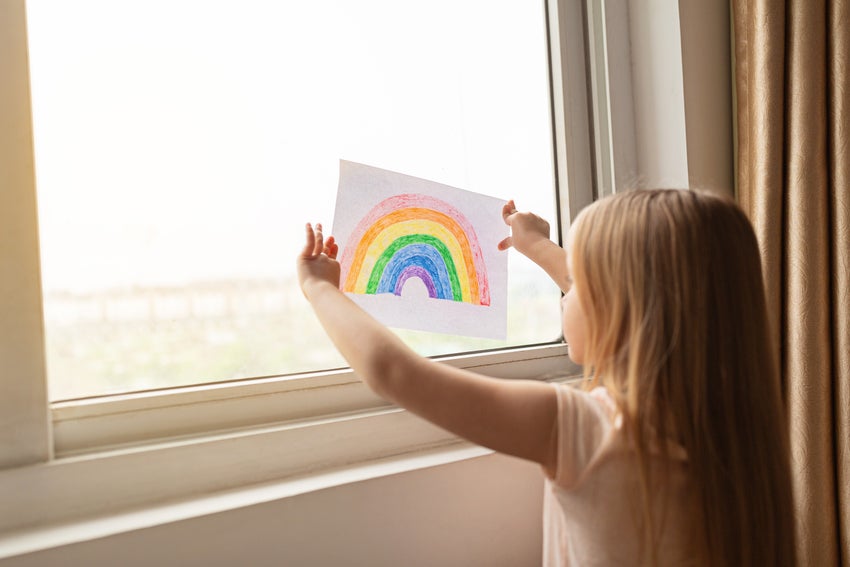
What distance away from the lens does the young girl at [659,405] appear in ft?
2.07

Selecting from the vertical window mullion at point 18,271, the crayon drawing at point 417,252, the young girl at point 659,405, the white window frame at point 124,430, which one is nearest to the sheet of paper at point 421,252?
the crayon drawing at point 417,252

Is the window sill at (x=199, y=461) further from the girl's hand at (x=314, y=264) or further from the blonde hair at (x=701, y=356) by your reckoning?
the blonde hair at (x=701, y=356)

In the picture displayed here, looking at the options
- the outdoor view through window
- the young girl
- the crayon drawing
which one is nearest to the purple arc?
the crayon drawing

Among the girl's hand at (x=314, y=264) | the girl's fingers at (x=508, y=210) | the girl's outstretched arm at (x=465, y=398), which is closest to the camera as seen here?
the girl's outstretched arm at (x=465, y=398)

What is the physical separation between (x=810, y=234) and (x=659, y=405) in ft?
1.68

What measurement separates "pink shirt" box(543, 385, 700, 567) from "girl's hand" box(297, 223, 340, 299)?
0.98 ft

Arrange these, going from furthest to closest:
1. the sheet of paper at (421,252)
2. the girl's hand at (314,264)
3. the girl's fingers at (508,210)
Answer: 1. the girl's fingers at (508,210)
2. the sheet of paper at (421,252)
3. the girl's hand at (314,264)

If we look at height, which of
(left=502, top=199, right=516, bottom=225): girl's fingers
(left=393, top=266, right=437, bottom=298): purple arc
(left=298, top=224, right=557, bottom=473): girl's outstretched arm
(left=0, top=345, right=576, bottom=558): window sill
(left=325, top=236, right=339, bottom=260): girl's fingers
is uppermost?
(left=502, top=199, right=516, bottom=225): girl's fingers

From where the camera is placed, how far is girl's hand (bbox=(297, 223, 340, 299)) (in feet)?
2.51

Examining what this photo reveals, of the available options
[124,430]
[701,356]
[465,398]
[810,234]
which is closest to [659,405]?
[701,356]

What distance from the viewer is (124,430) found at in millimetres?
805

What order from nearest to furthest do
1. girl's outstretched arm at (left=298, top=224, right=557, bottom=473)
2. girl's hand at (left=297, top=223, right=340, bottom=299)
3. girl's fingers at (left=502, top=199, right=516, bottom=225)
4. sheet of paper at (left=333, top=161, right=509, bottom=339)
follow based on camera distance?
girl's outstretched arm at (left=298, top=224, right=557, bottom=473) → girl's hand at (left=297, top=223, right=340, bottom=299) → sheet of paper at (left=333, top=161, right=509, bottom=339) → girl's fingers at (left=502, top=199, right=516, bottom=225)

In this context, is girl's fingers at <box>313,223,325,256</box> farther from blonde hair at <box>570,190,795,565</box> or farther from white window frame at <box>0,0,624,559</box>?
blonde hair at <box>570,190,795,565</box>

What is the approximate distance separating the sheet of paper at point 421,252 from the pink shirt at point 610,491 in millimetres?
333
